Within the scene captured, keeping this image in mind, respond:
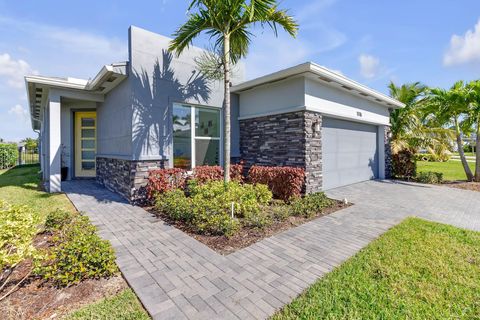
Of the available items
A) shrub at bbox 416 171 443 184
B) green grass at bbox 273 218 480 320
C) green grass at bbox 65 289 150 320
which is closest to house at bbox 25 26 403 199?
shrub at bbox 416 171 443 184

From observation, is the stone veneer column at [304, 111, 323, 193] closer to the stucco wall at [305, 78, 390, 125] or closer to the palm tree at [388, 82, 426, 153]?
the stucco wall at [305, 78, 390, 125]

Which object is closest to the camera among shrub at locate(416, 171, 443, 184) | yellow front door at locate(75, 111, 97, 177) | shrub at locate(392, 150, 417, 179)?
shrub at locate(416, 171, 443, 184)

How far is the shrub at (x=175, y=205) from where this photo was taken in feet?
17.3

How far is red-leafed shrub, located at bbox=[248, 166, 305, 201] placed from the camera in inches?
266

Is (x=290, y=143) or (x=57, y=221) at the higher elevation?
(x=290, y=143)

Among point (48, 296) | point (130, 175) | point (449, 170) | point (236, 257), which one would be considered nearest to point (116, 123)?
point (130, 175)

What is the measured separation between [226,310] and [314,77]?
23.2ft

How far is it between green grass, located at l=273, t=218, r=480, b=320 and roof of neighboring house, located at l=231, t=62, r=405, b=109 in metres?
5.00

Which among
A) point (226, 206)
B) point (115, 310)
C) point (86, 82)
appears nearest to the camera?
point (115, 310)

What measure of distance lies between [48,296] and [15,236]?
2.69ft

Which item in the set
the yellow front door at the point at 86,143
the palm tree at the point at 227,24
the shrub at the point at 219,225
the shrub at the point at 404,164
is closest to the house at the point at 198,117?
the yellow front door at the point at 86,143

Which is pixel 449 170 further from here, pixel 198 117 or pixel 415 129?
pixel 198 117

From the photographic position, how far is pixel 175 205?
5562 mm

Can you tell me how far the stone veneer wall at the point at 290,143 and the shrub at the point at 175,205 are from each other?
363cm
